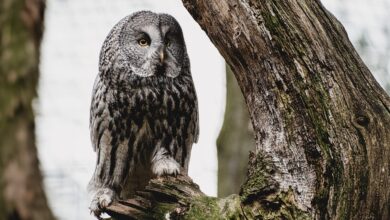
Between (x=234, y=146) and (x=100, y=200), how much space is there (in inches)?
44.8

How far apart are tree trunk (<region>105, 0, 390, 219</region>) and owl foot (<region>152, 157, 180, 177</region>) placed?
24.4 inches

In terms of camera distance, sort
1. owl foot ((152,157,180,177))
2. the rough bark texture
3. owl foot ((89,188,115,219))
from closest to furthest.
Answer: owl foot ((152,157,180,177)), owl foot ((89,188,115,219)), the rough bark texture

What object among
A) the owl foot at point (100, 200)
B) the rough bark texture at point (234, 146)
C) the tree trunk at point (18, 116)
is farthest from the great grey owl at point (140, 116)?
the tree trunk at point (18, 116)

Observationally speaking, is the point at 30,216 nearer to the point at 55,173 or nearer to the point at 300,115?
the point at 300,115

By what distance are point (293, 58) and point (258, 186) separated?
48cm

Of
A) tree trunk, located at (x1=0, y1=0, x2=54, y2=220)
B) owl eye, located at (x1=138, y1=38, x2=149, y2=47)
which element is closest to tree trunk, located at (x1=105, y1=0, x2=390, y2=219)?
owl eye, located at (x1=138, y1=38, x2=149, y2=47)

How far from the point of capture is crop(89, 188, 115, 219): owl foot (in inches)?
142

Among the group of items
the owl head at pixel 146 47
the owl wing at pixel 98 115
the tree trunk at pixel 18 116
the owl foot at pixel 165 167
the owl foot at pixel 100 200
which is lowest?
the tree trunk at pixel 18 116

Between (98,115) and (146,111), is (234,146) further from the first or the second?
(98,115)

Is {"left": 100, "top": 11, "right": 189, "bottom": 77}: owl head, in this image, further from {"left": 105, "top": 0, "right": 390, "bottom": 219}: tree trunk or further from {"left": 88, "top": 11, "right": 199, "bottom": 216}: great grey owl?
{"left": 105, "top": 0, "right": 390, "bottom": 219}: tree trunk

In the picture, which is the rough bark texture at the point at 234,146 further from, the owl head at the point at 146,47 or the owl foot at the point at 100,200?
the owl foot at the point at 100,200

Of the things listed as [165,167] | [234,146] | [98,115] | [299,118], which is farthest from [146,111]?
[299,118]

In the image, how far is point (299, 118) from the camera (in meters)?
2.65

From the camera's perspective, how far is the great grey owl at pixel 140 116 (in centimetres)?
375
